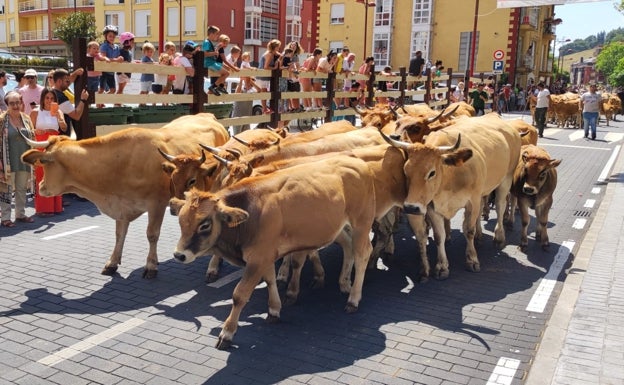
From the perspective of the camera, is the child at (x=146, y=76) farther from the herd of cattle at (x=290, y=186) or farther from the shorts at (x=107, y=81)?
the herd of cattle at (x=290, y=186)

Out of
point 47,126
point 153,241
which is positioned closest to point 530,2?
point 47,126

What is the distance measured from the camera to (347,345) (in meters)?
5.55

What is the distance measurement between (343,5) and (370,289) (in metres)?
51.4

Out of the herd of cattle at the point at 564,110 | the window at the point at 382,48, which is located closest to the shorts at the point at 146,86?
the herd of cattle at the point at 564,110

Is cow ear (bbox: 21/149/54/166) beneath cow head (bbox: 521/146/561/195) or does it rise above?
above

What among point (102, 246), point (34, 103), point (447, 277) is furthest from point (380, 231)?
point (34, 103)

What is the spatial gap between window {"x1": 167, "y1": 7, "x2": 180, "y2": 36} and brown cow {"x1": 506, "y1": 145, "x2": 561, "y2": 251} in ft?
150

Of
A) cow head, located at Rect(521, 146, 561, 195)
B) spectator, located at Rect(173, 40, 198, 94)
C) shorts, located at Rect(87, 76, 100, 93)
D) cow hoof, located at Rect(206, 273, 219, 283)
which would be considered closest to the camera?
cow hoof, located at Rect(206, 273, 219, 283)

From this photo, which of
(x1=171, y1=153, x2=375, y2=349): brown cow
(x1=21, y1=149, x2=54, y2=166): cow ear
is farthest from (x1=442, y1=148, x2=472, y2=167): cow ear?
(x1=21, y1=149, x2=54, y2=166): cow ear

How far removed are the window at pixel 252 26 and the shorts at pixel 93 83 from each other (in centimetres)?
4379

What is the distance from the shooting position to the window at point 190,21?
50125 millimetres

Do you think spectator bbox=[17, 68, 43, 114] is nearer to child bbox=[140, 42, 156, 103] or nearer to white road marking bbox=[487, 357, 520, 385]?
child bbox=[140, 42, 156, 103]

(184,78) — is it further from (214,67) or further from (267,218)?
(267,218)

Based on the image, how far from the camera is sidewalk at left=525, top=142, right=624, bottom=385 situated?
5.06 metres
